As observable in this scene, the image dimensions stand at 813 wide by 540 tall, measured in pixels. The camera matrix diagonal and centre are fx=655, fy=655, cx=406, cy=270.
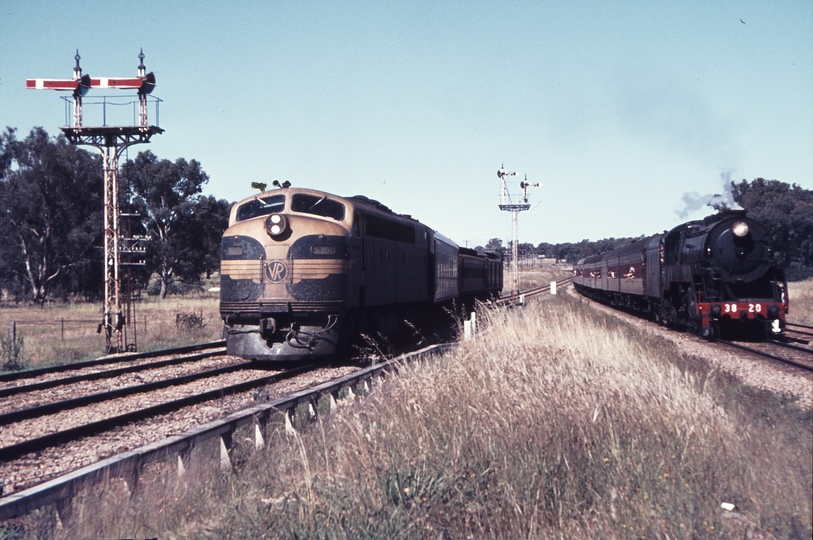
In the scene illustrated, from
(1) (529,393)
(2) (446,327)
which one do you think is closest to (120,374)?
(1) (529,393)

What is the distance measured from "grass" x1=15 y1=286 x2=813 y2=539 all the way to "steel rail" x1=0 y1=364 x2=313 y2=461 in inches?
92.0

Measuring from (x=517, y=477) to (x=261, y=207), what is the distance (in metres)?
9.92

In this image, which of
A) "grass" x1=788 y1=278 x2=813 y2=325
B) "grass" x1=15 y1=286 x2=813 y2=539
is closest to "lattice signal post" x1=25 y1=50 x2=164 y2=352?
"grass" x1=15 y1=286 x2=813 y2=539

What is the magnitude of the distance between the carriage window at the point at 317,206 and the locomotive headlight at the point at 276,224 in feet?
1.74

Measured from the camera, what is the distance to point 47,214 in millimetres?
48562

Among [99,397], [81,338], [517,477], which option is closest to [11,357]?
[81,338]

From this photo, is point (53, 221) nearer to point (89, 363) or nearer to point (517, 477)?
point (89, 363)

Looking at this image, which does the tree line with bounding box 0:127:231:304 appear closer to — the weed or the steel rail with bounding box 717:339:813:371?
the weed

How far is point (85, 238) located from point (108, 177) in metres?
34.4

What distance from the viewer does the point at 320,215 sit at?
43.4ft

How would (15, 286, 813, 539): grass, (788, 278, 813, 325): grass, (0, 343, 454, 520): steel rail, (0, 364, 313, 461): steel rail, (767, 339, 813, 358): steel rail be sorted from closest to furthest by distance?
(15, 286, 813, 539): grass
(0, 343, 454, 520): steel rail
(0, 364, 313, 461): steel rail
(767, 339, 813, 358): steel rail
(788, 278, 813, 325): grass

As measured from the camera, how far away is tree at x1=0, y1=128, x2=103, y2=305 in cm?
4794

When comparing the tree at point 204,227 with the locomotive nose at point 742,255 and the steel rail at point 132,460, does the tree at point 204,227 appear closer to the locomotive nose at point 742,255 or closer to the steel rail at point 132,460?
the locomotive nose at point 742,255

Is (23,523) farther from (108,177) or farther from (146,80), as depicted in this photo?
(146,80)
